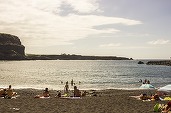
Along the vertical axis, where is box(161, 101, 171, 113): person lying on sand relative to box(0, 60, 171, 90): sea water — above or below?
above

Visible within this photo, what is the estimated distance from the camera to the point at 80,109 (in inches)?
826

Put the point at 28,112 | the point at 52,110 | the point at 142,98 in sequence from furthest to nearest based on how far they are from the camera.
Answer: the point at 142,98 → the point at 52,110 → the point at 28,112

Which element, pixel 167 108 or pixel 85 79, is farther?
pixel 85 79

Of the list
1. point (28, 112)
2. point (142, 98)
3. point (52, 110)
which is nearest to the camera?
point (28, 112)

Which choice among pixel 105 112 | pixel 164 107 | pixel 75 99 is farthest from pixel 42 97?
pixel 164 107

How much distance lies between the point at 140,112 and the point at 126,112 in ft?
3.21

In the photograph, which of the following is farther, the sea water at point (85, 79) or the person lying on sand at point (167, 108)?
the sea water at point (85, 79)

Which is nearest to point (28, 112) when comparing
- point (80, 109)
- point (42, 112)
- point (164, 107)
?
point (42, 112)

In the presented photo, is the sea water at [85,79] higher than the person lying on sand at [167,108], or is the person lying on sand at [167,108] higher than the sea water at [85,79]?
the person lying on sand at [167,108]

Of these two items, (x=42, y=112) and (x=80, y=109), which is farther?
(x=80, y=109)

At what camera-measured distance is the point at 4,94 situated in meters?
29.2

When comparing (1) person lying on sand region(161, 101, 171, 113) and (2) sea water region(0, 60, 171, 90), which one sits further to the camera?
(2) sea water region(0, 60, 171, 90)

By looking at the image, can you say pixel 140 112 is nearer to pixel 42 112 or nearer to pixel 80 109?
pixel 80 109

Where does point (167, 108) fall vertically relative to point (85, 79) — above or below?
above
